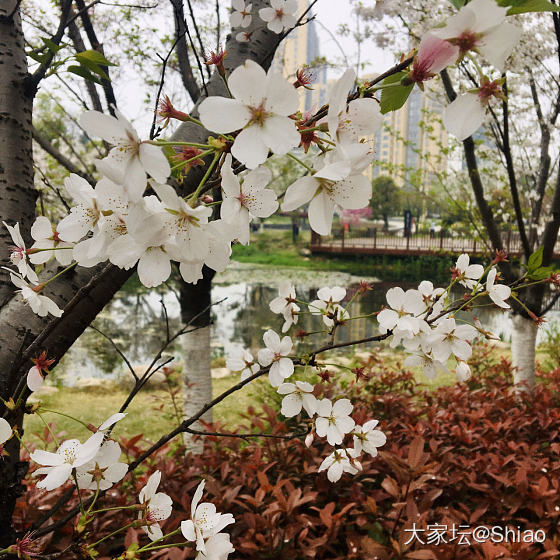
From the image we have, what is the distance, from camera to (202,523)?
0.66m

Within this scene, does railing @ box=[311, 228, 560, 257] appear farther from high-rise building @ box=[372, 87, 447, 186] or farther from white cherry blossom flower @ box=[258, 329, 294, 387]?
white cherry blossom flower @ box=[258, 329, 294, 387]

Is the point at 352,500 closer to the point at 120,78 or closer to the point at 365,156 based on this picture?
the point at 365,156

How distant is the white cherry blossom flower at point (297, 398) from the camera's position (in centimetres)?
92

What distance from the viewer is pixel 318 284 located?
39.2 ft

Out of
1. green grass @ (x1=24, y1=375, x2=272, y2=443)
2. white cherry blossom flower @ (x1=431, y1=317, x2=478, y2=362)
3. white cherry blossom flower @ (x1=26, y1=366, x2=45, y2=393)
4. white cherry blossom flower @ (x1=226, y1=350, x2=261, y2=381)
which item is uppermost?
white cherry blossom flower @ (x1=431, y1=317, x2=478, y2=362)

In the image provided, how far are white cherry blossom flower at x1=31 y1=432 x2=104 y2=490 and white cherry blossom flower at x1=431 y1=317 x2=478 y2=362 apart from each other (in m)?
0.62

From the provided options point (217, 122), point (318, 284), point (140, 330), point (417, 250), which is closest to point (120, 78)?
point (217, 122)

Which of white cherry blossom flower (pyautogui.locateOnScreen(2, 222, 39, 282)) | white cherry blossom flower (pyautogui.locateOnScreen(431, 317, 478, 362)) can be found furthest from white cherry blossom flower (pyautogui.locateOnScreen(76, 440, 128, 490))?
white cherry blossom flower (pyautogui.locateOnScreen(431, 317, 478, 362))

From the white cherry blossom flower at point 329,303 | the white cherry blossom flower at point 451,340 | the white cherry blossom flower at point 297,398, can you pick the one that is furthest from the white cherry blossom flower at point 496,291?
the white cherry blossom flower at point 297,398

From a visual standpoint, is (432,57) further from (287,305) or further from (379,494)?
(379,494)

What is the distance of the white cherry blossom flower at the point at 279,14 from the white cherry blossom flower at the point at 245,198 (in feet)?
1.67

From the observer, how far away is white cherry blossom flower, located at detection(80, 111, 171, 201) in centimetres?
33

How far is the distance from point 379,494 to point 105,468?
1070mm

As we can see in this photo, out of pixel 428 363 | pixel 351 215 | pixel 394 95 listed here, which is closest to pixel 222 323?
pixel 351 215
